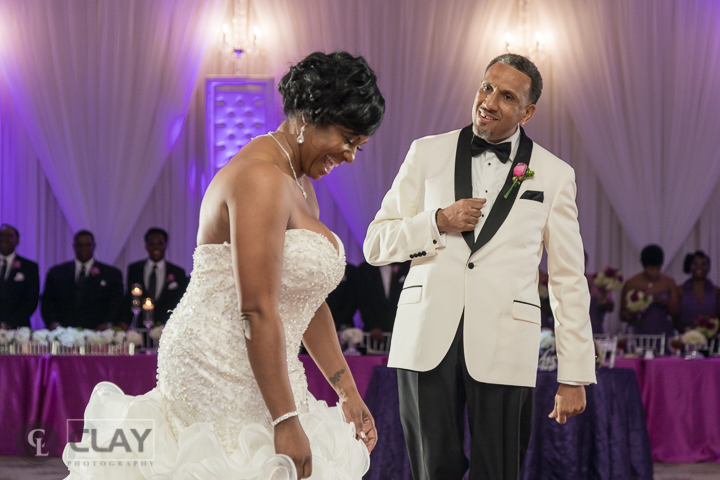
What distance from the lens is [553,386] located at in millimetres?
4316

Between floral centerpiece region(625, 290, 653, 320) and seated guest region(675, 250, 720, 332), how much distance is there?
0.62 metres

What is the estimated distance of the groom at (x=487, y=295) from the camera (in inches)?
96.7

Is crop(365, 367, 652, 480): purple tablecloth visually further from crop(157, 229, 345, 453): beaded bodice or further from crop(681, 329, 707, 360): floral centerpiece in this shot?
crop(157, 229, 345, 453): beaded bodice

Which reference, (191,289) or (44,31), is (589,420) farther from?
Answer: (44,31)

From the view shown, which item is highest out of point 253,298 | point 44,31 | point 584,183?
point 44,31

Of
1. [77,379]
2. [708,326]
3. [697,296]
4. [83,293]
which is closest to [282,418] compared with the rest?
[77,379]

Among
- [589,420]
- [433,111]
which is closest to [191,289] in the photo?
[589,420]

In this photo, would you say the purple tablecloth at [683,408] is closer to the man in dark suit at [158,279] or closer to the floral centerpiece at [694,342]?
the floral centerpiece at [694,342]

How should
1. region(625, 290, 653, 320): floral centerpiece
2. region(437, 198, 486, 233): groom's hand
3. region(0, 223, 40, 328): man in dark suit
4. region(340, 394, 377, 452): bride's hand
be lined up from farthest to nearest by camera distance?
1. region(0, 223, 40, 328): man in dark suit
2. region(625, 290, 653, 320): floral centerpiece
3. region(437, 198, 486, 233): groom's hand
4. region(340, 394, 377, 452): bride's hand

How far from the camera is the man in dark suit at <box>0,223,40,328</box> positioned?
648cm

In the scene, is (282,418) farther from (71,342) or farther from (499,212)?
(71,342)

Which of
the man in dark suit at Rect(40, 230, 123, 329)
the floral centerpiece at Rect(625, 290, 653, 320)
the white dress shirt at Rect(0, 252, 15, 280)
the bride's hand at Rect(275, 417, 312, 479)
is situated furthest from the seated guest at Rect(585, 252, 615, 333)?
the white dress shirt at Rect(0, 252, 15, 280)

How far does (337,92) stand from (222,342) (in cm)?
62

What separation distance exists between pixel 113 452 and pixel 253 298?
516 millimetres
